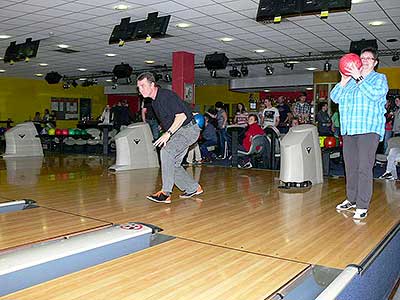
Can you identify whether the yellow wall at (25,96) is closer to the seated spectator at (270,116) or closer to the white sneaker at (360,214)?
the seated spectator at (270,116)

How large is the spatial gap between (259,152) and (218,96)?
11.1m

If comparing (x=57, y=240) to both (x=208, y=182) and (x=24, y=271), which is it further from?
(x=208, y=182)

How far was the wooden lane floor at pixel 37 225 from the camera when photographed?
246 centimetres

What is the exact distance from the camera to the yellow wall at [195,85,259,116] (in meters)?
16.9

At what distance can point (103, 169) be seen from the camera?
→ 592 centimetres

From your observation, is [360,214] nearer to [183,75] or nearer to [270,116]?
[270,116]

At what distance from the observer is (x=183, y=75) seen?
9.21m

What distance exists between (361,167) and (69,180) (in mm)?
3180

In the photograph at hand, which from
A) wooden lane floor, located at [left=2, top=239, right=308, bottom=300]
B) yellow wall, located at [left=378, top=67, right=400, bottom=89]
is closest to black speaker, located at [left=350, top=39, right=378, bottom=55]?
yellow wall, located at [left=378, top=67, right=400, bottom=89]

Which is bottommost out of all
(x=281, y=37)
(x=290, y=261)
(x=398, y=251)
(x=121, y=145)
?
(x=398, y=251)

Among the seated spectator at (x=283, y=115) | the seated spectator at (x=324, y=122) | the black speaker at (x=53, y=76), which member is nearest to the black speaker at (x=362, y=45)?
the seated spectator at (x=324, y=122)

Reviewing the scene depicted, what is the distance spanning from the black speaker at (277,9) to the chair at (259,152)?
169cm

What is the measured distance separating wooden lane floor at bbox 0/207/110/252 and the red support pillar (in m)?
6.15

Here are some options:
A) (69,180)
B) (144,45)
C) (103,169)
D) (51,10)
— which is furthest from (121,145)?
(144,45)
